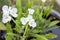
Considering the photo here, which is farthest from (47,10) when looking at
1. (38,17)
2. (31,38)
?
(31,38)

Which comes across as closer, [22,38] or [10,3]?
[22,38]

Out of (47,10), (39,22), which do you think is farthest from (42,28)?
(47,10)

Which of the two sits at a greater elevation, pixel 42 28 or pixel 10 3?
pixel 10 3

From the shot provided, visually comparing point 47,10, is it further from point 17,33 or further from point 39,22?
point 17,33

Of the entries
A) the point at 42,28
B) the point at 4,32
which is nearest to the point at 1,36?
the point at 4,32

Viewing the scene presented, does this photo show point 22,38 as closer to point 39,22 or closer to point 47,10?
point 39,22

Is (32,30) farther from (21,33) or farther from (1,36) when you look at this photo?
(1,36)

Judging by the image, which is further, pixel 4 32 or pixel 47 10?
pixel 47 10

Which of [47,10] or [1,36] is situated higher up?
[47,10]
